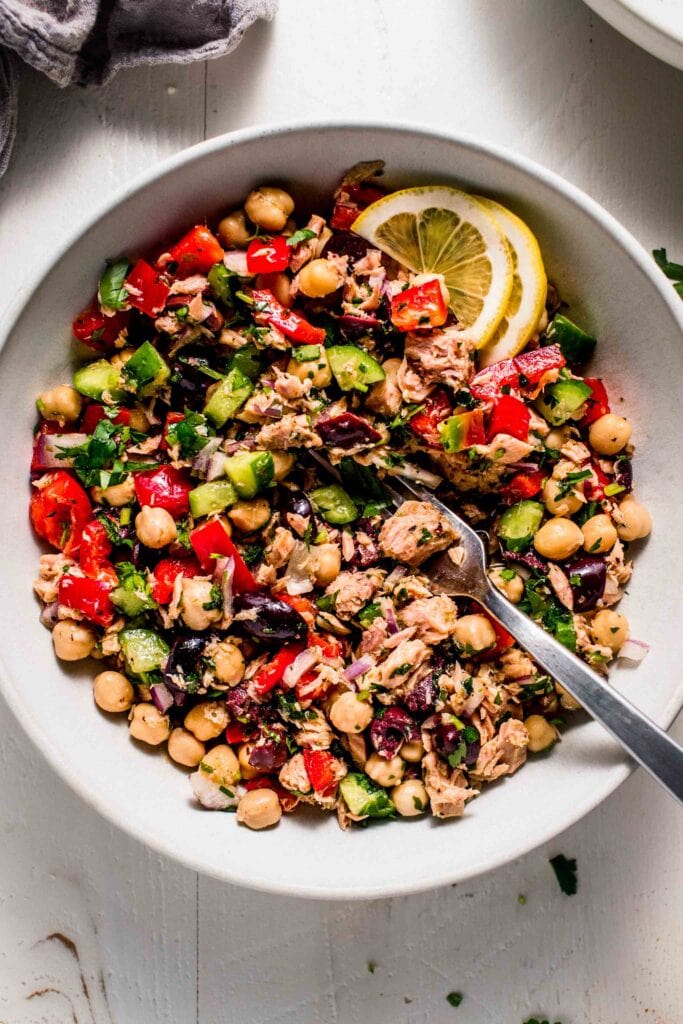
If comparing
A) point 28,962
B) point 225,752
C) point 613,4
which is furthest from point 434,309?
point 28,962

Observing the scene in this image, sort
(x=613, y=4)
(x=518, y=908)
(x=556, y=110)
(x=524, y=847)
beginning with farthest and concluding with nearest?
(x=518, y=908) → (x=556, y=110) → (x=613, y=4) → (x=524, y=847)

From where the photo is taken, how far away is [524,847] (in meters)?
2.88

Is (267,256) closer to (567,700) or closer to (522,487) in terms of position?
(522,487)

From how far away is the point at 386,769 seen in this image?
10.00 ft

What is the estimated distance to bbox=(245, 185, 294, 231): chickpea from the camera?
3004 mm

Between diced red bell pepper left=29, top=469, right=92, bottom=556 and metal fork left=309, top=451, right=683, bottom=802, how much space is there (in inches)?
33.5

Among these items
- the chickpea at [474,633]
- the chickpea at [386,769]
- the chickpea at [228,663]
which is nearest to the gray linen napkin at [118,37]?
the chickpea at [228,663]

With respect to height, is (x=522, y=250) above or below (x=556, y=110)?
below

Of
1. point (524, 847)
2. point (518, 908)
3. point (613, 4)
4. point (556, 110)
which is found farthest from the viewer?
point (518, 908)

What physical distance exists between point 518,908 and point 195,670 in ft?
6.09

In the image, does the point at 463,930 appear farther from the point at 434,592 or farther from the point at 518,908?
the point at 434,592

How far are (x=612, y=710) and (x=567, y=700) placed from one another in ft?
1.16

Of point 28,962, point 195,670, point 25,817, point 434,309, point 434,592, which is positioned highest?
point 434,309

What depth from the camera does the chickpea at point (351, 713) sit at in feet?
9.73
